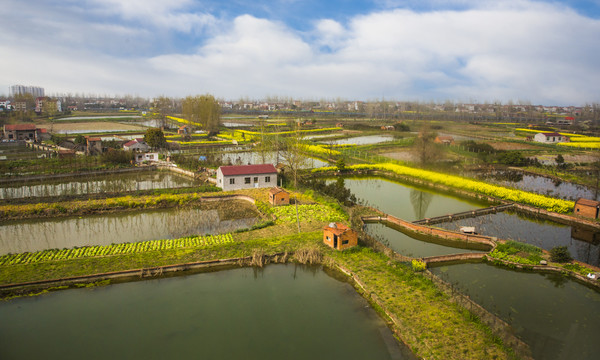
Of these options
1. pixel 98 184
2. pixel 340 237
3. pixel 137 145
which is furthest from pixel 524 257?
pixel 137 145

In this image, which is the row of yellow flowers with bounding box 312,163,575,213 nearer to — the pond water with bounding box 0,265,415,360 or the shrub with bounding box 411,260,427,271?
the shrub with bounding box 411,260,427,271

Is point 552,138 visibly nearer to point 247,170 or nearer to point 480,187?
point 480,187

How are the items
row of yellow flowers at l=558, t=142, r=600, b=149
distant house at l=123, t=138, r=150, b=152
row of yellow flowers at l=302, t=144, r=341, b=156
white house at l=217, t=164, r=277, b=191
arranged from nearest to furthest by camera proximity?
white house at l=217, t=164, r=277, b=191
distant house at l=123, t=138, r=150, b=152
row of yellow flowers at l=302, t=144, r=341, b=156
row of yellow flowers at l=558, t=142, r=600, b=149

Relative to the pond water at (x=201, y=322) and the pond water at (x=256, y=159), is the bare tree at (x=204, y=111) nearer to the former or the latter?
the pond water at (x=256, y=159)

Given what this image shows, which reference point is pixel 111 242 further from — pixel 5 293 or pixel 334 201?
pixel 334 201

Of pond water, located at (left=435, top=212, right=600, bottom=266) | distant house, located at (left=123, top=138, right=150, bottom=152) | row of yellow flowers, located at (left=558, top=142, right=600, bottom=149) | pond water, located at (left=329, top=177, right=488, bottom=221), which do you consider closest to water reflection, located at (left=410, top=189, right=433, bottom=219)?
pond water, located at (left=329, top=177, right=488, bottom=221)

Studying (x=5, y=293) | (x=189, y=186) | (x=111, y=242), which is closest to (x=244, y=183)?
(x=189, y=186)

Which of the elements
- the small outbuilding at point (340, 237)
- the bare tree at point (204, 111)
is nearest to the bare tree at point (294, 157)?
the small outbuilding at point (340, 237)
